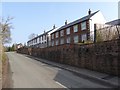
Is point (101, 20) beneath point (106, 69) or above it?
above

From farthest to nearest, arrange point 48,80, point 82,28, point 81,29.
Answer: point 81,29 < point 82,28 < point 48,80

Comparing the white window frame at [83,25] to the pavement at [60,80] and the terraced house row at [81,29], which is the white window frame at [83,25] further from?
the pavement at [60,80]

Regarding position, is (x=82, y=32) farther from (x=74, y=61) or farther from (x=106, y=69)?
(x=106, y=69)

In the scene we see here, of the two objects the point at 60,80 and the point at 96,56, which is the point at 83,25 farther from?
the point at 60,80

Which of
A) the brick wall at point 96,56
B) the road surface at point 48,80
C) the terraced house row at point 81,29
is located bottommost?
the road surface at point 48,80

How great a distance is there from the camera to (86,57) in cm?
2294

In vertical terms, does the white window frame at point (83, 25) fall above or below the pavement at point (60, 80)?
above

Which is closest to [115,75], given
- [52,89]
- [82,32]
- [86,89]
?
[86,89]

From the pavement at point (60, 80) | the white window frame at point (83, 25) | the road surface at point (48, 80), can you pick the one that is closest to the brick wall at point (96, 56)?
the pavement at point (60, 80)

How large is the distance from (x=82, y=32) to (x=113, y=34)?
1322 inches

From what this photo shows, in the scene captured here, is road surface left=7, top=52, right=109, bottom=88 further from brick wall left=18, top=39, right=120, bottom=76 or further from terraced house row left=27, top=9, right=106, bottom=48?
Answer: terraced house row left=27, top=9, right=106, bottom=48

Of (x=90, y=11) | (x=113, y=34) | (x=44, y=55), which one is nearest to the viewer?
(x=113, y=34)

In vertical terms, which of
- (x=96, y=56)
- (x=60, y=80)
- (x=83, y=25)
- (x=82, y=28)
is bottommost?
(x=60, y=80)

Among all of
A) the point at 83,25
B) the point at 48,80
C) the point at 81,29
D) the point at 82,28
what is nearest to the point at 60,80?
the point at 48,80
